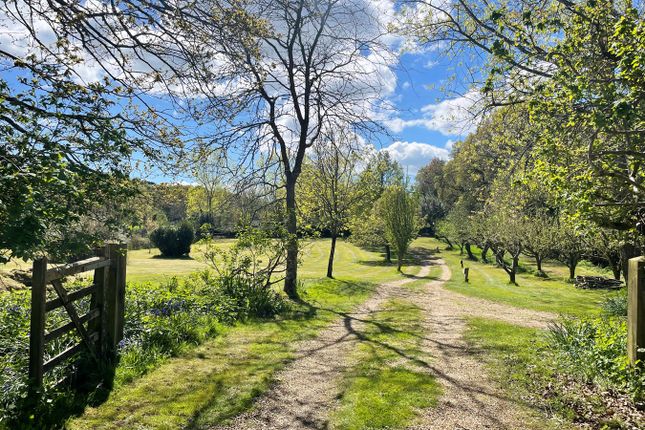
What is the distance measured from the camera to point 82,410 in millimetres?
4637

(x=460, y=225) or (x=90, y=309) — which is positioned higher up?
(x=460, y=225)

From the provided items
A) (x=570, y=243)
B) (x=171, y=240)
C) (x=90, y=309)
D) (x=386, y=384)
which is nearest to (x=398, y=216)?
(x=570, y=243)

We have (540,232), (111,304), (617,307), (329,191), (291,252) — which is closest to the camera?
(111,304)

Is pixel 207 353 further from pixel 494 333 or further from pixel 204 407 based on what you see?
pixel 494 333

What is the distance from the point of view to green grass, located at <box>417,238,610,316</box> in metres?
14.2

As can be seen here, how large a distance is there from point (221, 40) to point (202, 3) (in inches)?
22.5

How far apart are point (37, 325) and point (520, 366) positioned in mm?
6619

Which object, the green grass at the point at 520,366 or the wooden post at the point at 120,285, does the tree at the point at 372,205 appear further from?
the wooden post at the point at 120,285

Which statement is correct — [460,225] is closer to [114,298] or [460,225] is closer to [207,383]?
[207,383]

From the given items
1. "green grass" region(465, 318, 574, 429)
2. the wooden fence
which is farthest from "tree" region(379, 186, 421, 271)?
the wooden fence

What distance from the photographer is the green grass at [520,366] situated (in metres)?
4.93

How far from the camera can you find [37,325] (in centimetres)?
450

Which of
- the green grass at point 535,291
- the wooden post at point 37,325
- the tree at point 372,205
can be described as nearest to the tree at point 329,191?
the tree at point 372,205

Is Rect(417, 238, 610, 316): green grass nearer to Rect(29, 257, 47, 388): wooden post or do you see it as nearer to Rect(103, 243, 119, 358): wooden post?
Rect(103, 243, 119, 358): wooden post
